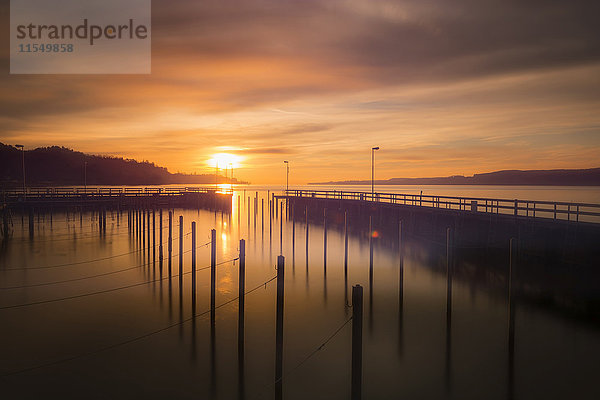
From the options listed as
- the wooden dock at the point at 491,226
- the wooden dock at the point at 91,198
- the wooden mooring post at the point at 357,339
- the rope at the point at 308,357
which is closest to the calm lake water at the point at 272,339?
the rope at the point at 308,357

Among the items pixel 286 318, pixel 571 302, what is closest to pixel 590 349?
pixel 571 302

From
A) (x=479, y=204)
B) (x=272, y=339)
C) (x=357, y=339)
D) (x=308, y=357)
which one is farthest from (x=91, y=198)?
(x=357, y=339)

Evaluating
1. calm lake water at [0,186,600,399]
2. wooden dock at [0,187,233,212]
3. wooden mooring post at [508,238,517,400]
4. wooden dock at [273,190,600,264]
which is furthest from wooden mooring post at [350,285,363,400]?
wooden dock at [0,187,233,212]

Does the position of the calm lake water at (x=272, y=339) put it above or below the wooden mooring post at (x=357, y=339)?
below

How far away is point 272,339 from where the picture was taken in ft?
55.5

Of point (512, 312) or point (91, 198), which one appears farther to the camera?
point (91, 198)

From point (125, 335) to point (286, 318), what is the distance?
7238 millimetres

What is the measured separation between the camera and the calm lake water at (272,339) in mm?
13273

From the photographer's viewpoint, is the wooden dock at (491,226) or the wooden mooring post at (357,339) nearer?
the wooden mooring post at (357,339)

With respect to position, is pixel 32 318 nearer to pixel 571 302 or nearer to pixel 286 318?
pixel 286 318

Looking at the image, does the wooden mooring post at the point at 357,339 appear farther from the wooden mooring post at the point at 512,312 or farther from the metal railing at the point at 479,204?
the metal railing at the point at 479,204

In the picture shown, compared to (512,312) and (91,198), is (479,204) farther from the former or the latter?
(91,198)

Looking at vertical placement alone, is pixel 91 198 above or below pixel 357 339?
above

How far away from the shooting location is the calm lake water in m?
13.3
